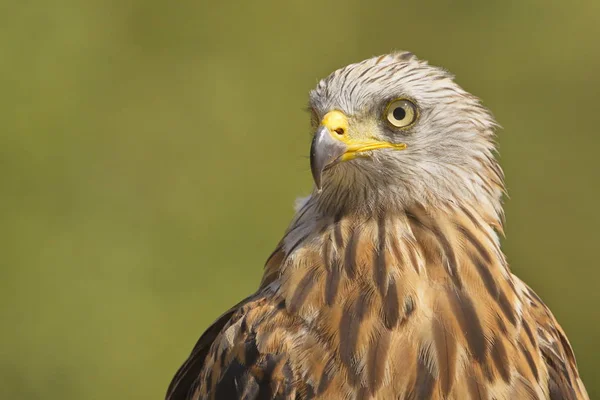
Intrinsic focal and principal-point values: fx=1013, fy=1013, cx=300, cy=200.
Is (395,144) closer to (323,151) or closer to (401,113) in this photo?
(401,113)

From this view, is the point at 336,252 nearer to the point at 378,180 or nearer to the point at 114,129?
the point at 378,180

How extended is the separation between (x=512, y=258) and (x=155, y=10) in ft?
10.2

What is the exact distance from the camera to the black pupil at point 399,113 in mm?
2742

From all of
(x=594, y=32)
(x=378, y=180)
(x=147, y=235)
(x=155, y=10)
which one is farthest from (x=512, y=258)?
(x=378, y=180)

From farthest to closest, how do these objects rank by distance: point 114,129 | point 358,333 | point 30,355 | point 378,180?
point 114,129 < point 30,355 < point 378,180 < point 358,333

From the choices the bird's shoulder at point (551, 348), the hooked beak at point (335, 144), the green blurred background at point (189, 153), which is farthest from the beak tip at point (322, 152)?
the green blurred background at point (189, 153)

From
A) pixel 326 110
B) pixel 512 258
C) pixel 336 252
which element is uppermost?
pixel 326 110

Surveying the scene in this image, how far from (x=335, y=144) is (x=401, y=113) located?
232 mm

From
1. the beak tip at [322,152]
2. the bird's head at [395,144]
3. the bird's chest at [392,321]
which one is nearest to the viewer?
the bird's chest at [392,321]

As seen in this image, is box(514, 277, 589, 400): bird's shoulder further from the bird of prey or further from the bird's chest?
the bird's chest

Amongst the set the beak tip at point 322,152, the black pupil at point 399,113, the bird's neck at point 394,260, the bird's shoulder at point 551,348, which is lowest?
the bird's shoulder at point 551,348

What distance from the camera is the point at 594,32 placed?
7.24 meters

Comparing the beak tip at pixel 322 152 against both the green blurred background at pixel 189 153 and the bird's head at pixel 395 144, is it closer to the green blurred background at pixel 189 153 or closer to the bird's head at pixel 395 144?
the bird's head at pixel 395 144

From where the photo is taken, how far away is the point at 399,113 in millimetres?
2744
